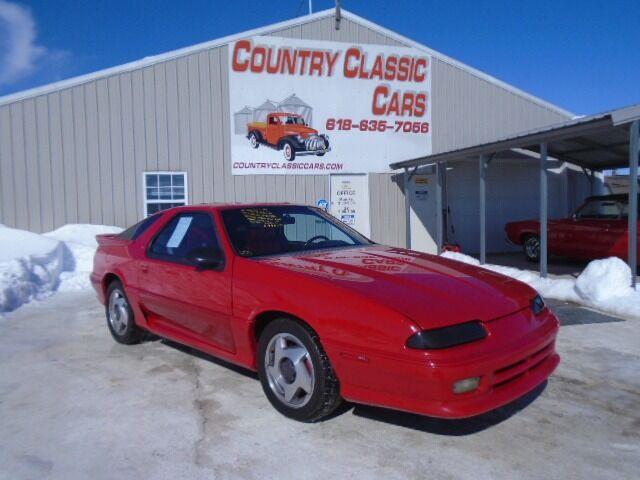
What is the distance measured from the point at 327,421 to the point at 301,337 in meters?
0.63

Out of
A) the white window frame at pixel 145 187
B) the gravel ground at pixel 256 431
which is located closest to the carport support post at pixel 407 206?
the white window frame at pixel 145 187

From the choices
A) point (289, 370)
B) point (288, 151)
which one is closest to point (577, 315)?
point (289, 370)

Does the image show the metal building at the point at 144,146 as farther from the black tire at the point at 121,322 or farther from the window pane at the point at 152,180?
the black tire at the point at 121,322

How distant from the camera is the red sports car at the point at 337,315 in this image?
293cm

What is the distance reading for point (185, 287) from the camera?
14.3 ft

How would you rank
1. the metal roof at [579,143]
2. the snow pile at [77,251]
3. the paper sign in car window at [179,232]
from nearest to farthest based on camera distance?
the paper sign in car window at [179,232] < the metal roof at [579,143] < the snow pile at [77,251]

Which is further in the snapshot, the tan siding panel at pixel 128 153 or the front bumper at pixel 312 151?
the front bumper at pixel 312 151

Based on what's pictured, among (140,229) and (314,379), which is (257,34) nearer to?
(140,229)

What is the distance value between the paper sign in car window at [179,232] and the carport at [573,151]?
19.4 ft

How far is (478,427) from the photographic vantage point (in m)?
3.42

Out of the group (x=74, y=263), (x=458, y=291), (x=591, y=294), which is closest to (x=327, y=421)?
(x=458, y=291)

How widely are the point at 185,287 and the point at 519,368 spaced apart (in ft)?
8.38

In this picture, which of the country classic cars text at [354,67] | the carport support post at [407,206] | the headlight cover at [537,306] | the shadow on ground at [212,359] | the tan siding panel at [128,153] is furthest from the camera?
the carport support post at [407,206]

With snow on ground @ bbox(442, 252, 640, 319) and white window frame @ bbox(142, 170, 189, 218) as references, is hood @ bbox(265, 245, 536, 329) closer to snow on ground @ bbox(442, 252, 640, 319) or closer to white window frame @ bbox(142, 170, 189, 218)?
snow on ground @ bbox(442, 252, 640, 319)
